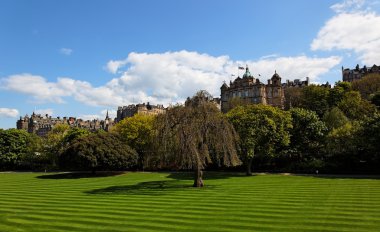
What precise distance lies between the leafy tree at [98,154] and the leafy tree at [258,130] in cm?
1980

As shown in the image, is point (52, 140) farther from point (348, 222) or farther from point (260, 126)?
point (348, 222)

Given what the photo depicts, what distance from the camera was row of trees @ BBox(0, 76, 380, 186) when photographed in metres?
32.3

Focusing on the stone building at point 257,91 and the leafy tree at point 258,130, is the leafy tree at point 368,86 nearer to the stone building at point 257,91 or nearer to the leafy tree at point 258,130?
the stone building at point 257,91

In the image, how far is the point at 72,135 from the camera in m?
73.2

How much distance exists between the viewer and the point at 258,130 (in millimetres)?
45562

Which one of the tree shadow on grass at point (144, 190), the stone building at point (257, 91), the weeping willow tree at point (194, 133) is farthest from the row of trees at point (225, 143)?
the stone building at point (257, 91)

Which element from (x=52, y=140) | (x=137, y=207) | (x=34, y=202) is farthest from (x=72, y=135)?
(x=137, y=207)

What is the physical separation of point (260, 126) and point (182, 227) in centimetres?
3200

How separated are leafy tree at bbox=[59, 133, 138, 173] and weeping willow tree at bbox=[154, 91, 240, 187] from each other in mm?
24097

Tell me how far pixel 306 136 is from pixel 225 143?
24803mm

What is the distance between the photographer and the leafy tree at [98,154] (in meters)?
54.2

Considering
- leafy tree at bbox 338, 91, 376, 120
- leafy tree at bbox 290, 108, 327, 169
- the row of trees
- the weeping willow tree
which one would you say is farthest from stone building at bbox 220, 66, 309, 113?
the weeping willow tree

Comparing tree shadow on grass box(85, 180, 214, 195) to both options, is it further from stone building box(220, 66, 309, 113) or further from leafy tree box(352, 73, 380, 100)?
leafy tree box(352, 73, 380, 100)

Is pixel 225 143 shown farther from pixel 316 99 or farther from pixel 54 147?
pixel 316 99
